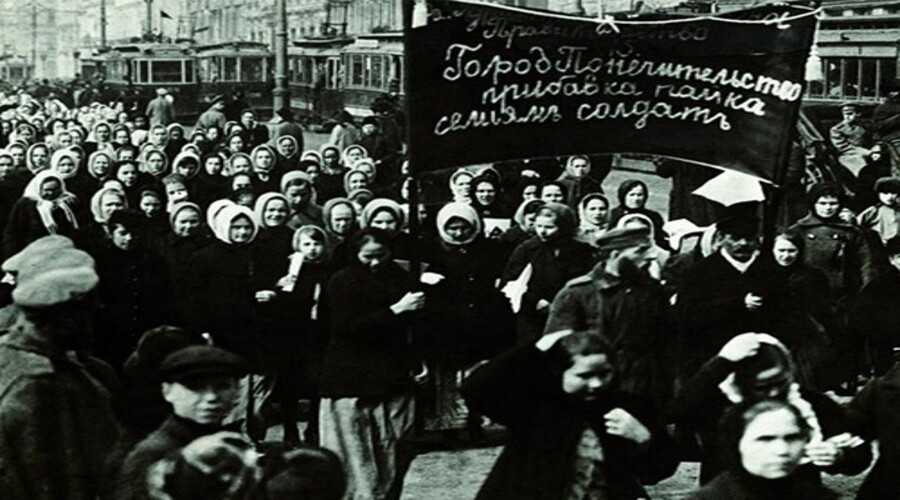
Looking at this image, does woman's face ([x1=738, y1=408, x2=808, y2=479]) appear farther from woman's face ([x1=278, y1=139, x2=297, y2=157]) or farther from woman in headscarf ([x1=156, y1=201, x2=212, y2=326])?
woman's face ([x1=278, y1=139, x2=297, y2=157])

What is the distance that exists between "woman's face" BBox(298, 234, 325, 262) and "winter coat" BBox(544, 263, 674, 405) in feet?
6.05

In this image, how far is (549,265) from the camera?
8.02 m

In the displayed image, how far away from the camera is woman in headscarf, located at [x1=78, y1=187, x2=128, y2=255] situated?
28.4ft

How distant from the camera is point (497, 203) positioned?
11211 mm

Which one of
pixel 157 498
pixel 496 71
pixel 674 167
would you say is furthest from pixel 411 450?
pixel 674 167

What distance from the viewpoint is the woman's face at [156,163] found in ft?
44.6

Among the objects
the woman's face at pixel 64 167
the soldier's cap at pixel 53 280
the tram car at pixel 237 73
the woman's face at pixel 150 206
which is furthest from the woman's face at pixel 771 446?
the tram car at pixel 237 73

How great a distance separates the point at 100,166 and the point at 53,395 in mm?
8552

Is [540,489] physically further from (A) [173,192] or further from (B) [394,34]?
(B) [394,34]

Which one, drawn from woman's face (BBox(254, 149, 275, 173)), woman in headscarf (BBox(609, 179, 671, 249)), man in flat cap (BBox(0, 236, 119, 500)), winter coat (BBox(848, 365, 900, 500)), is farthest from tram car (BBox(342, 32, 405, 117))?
man in flat cap (BBox(0, 236, 119, 500))

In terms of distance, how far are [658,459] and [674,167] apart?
9.57m

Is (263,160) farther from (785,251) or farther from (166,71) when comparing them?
(166,71)

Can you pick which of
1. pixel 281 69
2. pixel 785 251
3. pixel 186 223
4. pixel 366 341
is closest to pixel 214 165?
pixel 186 223

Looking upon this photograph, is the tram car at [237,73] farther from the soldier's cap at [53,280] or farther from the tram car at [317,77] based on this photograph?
the soldier's cap at [53,280]
